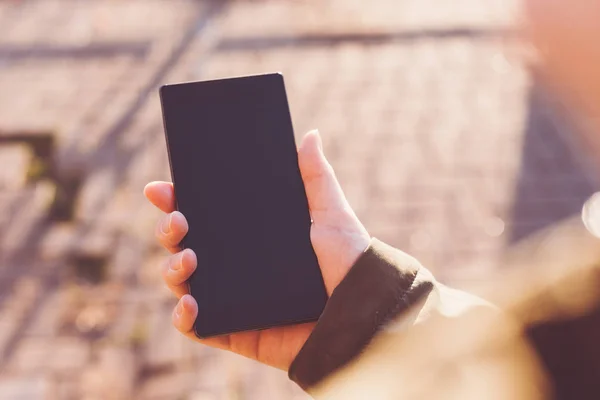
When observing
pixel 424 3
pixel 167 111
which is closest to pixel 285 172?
pixel 167 111

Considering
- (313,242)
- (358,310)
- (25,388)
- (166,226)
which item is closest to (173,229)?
(166,226)

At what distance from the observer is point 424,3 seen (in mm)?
6078

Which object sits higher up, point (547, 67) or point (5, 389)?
point (547, 67)

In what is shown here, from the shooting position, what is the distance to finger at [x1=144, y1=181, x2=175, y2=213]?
1845 millimetres

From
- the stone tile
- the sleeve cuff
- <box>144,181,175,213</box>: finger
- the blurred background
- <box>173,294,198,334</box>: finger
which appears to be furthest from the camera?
the blurred background

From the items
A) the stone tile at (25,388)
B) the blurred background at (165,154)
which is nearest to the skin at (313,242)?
the blurred background at (165,154)

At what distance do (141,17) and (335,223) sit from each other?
4248mm

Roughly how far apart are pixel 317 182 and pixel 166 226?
0.46 metres

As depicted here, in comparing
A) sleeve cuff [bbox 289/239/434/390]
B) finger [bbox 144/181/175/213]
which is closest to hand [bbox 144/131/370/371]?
finger [bbox 144/181/175/213]

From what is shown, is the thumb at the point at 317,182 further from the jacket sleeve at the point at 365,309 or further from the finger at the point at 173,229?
the finger at the point at 173,229

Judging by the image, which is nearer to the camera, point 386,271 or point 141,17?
point 386,271

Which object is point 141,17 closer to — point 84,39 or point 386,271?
point 84,39

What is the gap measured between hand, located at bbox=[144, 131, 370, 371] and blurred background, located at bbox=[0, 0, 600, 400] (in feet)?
3.35

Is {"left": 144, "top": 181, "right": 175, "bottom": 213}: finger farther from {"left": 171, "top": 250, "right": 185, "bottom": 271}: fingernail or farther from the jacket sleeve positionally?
the jacket sleeve
